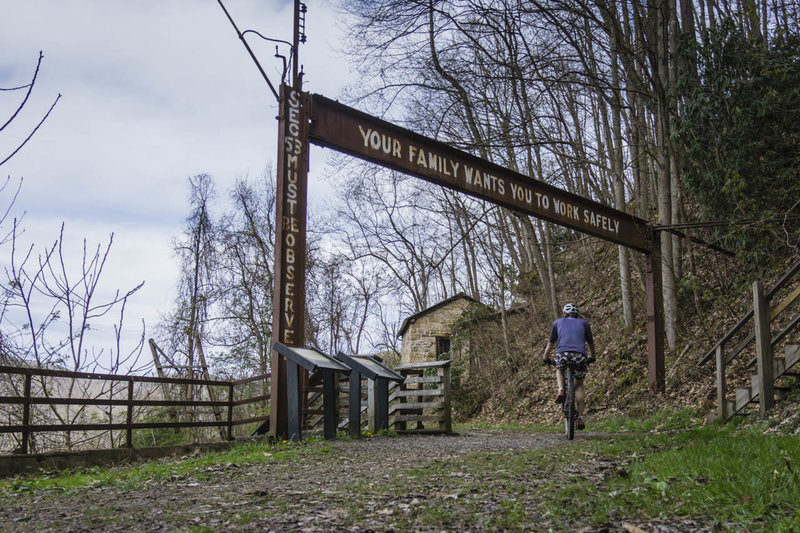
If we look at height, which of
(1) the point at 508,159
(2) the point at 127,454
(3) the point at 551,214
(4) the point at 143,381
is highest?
(1) the point at 508,159

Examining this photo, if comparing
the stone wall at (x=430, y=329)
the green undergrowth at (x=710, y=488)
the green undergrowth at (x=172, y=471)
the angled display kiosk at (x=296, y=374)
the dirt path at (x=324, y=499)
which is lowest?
the green undergrowth at (x=172, y=471)

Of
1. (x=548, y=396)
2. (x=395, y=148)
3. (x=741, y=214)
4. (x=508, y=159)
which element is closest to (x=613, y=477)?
(x=395, y=148)

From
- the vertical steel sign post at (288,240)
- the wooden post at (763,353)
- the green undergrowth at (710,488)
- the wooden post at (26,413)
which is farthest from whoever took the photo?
the wooden post at (763,353)

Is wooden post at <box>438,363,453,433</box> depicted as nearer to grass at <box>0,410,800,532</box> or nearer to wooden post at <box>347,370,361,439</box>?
wooden post at <box>347,370,361,439</box>

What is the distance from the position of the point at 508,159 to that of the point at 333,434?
51.1ft

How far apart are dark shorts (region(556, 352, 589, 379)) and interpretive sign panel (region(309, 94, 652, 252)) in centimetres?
326

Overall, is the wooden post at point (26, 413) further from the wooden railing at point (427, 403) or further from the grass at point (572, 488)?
the wooden railing at point (427, 403)

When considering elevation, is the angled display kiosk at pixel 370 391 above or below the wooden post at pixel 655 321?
below

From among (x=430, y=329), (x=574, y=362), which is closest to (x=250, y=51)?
(x=574, y=362)

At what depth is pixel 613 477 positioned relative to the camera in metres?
5.26

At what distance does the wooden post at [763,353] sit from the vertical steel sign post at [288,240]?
621cm

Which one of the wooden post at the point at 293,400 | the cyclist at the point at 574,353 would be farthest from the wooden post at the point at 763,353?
the wooden post at the point at 293,400

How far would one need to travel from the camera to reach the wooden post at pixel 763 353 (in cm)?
910

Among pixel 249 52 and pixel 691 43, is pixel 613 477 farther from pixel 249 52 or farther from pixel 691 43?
pixel 691 43
